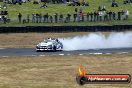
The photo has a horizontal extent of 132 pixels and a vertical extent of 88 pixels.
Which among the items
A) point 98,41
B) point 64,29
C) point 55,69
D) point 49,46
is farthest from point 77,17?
point 55,69

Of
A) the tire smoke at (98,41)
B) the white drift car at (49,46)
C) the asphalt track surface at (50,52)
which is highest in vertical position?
the white drift car at (49,46)

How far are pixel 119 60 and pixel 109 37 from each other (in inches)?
493

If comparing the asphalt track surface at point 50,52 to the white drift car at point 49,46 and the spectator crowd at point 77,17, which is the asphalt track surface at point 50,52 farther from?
the spectator crowd at point 77,17

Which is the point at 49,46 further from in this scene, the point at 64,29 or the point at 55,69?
the point at 64,29

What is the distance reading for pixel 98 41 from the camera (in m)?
45.1

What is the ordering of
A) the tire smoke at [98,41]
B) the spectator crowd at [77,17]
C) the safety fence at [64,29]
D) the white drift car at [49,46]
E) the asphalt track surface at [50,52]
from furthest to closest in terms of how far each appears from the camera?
1. the spectator crowd at [77,17]
2. the safety fence at [64,29]
3. the tire smoke at [98,41]
4. the white drift car at [49,46]
5. the asphalt track surface at [50,52]

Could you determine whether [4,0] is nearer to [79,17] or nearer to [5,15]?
[5,15]

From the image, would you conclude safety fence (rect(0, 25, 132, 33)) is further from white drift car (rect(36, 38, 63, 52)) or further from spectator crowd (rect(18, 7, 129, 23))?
white drift car (rect(36, 38, 63, 52))

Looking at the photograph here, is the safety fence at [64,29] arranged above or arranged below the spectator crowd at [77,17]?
below

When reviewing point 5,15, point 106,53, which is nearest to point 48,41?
point 106,53

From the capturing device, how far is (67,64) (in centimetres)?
3394

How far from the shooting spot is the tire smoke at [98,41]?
42.0 metres

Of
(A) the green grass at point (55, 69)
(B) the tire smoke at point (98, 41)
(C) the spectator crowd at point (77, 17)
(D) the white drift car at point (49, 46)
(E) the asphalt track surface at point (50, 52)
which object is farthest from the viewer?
(C) the spectator crowd at point (77, 17)

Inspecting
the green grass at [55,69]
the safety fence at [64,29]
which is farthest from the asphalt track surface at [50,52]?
the safety fence at [64,29]
